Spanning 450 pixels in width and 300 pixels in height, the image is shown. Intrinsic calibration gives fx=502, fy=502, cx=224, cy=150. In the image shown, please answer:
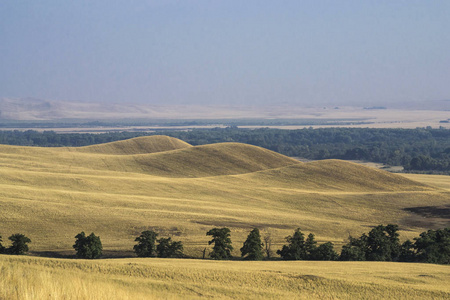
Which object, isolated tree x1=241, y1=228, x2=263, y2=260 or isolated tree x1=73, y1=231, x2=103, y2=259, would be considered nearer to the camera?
isolated tree x1=73, y1=231, x2=103, y2=259

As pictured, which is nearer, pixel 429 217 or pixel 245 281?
pixel 245 281

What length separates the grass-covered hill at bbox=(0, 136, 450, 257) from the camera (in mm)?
46344

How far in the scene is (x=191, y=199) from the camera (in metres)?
64.9

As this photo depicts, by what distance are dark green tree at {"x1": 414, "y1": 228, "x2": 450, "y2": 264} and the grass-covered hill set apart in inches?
334

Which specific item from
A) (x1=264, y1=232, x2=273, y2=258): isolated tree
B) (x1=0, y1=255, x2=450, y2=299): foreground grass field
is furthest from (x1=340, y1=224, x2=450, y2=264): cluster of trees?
(x1=0, y1=255, x2=450, y2=299): foreground grass field

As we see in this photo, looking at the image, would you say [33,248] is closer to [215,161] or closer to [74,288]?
[74,288]

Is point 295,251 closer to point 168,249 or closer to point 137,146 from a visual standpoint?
point 168,249

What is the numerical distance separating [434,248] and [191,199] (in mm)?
33484

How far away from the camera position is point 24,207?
50000 millimetres

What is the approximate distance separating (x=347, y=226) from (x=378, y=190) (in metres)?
30.2

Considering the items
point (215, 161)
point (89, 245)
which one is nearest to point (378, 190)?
point (215, 161)

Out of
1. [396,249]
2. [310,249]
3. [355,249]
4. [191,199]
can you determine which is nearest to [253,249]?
[310,249]

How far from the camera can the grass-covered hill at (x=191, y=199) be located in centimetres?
4634

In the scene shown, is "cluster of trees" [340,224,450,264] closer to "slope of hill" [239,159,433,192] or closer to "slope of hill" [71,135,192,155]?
"slope of hill" [239,159,433,192]
